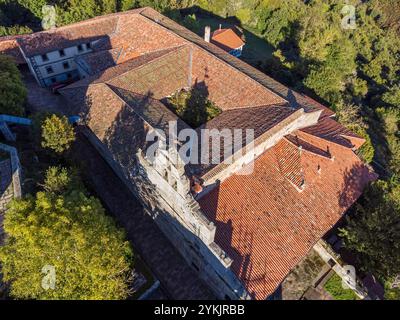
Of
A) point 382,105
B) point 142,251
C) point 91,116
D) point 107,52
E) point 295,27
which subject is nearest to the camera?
point 142,251

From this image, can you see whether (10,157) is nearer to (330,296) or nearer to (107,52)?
(107,52)

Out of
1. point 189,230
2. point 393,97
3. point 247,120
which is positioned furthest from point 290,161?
point 393,97

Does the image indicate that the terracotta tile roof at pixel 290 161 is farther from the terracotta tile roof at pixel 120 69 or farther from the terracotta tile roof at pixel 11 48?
the terracotta tile roof at pixel 11 48

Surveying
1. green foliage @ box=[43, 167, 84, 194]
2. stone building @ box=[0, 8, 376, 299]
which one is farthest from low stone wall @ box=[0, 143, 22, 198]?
stone building @ box=[0, 8, 376, 299]

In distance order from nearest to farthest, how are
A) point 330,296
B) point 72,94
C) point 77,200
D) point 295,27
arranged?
point 77,200, point 330,296, point 72,94, point 295,27

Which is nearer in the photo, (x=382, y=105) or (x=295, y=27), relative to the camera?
(x=382, y=105)

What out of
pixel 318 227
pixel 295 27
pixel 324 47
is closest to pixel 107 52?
pixel 318 227

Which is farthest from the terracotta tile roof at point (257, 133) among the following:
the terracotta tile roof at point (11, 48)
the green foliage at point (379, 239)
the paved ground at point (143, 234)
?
the terracotta tile roof at point (11, 48)

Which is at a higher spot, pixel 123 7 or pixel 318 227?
pixel 123 7
